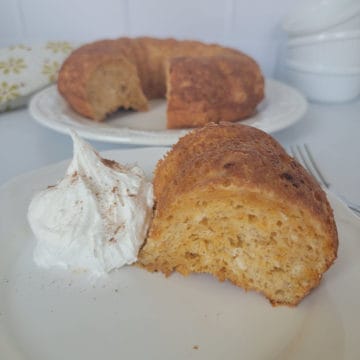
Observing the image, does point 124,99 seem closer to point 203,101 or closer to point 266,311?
point 203,101

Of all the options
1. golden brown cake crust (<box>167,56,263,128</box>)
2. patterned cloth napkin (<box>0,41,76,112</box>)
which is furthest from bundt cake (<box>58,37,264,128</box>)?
patterned cloth napkin (<box>0,41,76,112</box>)

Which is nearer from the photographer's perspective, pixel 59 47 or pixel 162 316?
pixel 162 316

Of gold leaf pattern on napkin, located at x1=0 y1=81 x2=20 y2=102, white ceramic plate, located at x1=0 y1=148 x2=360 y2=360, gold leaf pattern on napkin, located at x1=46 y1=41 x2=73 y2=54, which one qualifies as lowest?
gold leaf pattern on napkin, located at x1=0 y1=81 x2=20 y2=102

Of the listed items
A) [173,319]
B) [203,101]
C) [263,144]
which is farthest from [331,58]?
[173,319]

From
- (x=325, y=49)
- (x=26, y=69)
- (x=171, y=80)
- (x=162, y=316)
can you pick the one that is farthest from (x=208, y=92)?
(x=162, y=316)

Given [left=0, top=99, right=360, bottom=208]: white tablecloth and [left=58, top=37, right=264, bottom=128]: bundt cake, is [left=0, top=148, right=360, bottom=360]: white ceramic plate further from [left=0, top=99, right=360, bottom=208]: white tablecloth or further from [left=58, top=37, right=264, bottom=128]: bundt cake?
[left=58, top=37, right=264, bottom=128]: bundt cake

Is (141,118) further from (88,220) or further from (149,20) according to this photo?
(88,220)
